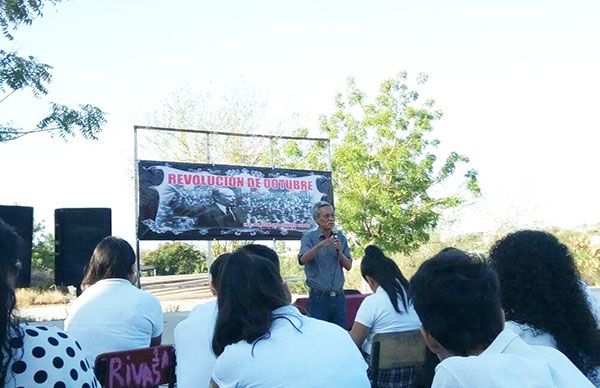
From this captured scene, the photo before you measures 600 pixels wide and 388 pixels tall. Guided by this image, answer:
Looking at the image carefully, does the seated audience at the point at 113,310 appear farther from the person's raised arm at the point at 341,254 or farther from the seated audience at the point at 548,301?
the person's raised arm at the point at 341,254

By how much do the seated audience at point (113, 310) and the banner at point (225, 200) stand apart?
18.0 feet

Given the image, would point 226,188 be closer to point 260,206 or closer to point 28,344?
point 260,206

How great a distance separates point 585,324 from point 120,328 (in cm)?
209

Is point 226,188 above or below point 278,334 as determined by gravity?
above

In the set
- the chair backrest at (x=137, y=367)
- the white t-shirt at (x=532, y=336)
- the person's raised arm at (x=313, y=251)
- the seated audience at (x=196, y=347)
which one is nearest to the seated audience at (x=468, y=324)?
the white t-shirt at (x=532, y=336)

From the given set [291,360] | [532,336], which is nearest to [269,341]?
[291,360]

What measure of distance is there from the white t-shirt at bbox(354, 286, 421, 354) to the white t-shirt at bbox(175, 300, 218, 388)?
1.20 m

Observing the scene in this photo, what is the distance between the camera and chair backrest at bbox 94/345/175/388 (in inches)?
107

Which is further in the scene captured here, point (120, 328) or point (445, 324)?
point (120, 328)

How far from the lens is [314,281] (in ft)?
18.2

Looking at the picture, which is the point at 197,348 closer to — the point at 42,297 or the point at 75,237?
the point at 75,237

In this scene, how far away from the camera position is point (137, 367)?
111 inches

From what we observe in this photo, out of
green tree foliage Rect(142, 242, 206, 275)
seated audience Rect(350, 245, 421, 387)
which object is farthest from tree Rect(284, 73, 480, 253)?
seated audience Rect(350, 245, 421, 387)

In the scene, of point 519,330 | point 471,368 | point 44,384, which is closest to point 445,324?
point 471,368
